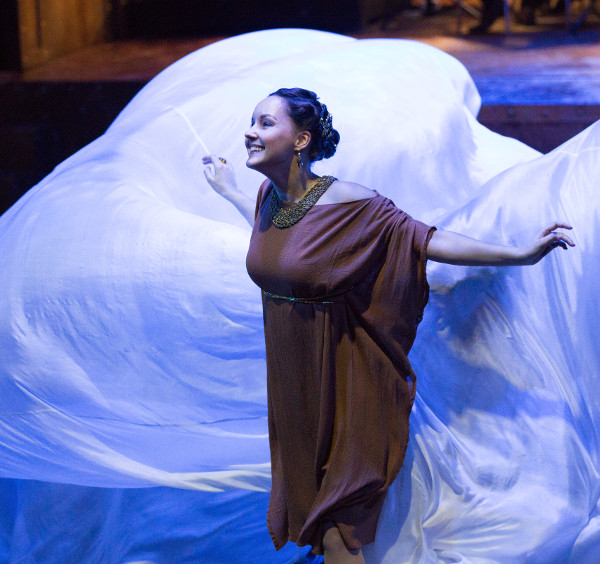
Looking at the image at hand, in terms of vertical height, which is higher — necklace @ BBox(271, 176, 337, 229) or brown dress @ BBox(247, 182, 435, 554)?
necklace @ BBox(271, 176, 337, 229)

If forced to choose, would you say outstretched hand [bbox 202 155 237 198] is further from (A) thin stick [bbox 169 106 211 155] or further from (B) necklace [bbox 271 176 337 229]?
(A) thin stick [bbox 169 106 211 155]

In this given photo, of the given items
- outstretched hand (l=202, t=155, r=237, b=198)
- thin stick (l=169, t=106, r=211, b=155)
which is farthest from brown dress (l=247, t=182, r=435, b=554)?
thin stick (l=169, t=106, r=211, b=155)

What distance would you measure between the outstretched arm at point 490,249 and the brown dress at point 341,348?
0.09 ft

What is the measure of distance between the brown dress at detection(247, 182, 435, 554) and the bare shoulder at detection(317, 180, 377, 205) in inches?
0.5

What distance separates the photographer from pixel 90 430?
69.2 inches

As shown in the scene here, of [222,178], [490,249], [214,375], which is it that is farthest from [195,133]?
[490,249]

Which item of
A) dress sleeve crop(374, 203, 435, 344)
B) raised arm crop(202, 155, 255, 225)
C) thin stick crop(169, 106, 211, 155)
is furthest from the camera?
thin stick crop(169, 106, 211, 155)

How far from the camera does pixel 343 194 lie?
4.60 feet

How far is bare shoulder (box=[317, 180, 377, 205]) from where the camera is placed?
1.40m

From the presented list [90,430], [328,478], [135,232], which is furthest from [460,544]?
[135,232]

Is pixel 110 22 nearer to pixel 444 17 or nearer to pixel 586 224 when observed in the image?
pixel 444 17

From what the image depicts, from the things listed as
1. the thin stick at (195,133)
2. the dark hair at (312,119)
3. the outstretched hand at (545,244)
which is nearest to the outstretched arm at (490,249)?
the outstretched hand at (545,244)

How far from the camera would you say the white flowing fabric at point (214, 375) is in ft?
5.07

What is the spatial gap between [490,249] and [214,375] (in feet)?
2.20
